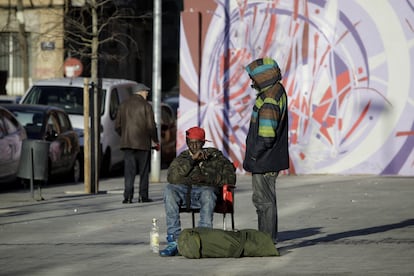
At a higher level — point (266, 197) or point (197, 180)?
point (197, 180)

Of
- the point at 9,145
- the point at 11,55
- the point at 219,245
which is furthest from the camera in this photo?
the point at 11,55

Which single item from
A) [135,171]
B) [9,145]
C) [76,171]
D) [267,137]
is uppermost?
[267,137]

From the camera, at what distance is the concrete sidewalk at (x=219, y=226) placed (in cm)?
1188

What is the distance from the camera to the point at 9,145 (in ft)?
74.4

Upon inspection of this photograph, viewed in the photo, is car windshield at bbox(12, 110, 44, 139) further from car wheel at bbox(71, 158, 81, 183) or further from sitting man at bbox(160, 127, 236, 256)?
sitting man at bbox(160, 127, 236, 256)

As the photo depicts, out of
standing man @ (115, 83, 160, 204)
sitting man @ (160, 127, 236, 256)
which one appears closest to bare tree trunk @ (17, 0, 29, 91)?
standing man @ (115, 83, 160, 204)

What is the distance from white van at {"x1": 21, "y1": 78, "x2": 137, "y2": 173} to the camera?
27.3 m

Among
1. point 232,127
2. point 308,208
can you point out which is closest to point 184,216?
point 308,208

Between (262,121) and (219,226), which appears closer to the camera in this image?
(262,121)

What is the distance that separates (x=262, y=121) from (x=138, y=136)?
6.61m

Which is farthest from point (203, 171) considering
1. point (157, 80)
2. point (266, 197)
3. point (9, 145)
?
→ point (157, 80)

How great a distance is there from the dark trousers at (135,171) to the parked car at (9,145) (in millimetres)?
3676

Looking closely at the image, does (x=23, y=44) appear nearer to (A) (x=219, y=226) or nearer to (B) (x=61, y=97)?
(B) (x=61, y=97)

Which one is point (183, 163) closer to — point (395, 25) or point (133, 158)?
point (133, 158)
